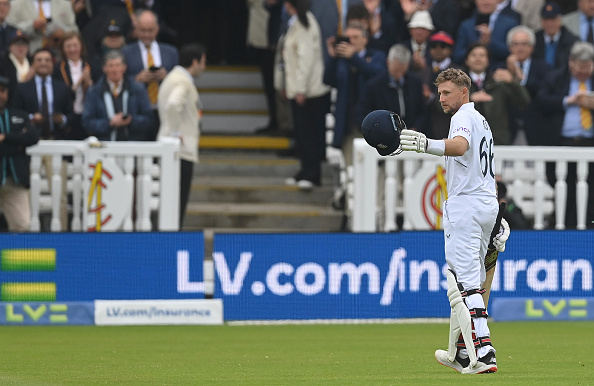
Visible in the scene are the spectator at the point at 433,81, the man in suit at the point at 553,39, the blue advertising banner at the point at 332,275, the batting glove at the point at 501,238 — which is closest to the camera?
the batting glove at the point at 501,238

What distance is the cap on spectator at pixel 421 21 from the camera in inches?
580

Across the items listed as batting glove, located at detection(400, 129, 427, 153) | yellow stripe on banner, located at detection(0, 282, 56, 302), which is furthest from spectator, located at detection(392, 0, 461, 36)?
batting glove, located at detection(400, 129, 427, 153)

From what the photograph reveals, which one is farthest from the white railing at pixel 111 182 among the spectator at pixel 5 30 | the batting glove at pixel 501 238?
the batting glove at pixel 501 238

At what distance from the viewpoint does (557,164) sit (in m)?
13.6

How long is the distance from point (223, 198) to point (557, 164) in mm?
4432

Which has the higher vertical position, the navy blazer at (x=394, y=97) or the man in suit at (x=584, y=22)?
the man in suit at (x=584, y=22)

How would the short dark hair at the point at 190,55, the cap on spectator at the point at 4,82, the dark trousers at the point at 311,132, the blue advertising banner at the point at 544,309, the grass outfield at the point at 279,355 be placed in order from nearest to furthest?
the grass outfield at the point at 279,355, the blue advertising banner at the point at 544,309, the cap on spectator at the point at 4,82, the short dark hair at the point at 190,55, the dark trousers at the point at 311,132

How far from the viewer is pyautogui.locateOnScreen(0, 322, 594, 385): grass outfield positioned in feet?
26.0

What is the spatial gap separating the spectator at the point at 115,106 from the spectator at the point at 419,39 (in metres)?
3.29

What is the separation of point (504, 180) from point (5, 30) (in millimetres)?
6318

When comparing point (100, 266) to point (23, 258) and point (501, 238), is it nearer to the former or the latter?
point (23, 258)

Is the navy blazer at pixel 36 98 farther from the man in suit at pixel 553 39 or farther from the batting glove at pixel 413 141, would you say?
the batting glove at pixel 413 141

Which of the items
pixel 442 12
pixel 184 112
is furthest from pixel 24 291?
pixel 442 12

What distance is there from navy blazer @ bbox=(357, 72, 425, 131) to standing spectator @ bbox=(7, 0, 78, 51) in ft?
12.7
